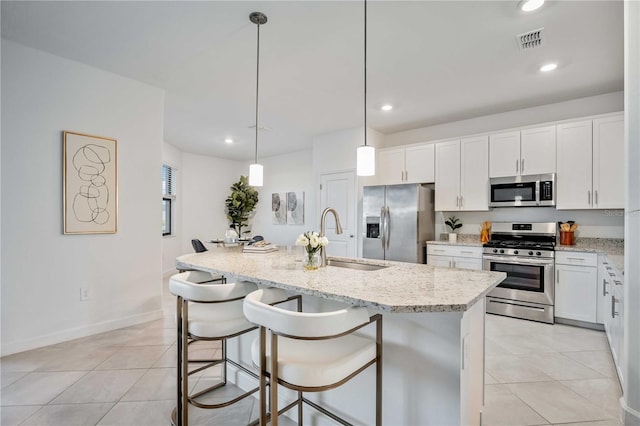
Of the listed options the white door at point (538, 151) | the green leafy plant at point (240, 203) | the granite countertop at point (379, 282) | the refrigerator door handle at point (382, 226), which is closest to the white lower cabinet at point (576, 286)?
the white door at point (538, 151)

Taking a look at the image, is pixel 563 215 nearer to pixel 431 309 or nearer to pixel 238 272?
pixel 431 309

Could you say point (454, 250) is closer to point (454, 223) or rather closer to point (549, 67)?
point (454, 223)

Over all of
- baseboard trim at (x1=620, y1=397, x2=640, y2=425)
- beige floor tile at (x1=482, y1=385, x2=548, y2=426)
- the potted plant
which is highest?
the potted plant

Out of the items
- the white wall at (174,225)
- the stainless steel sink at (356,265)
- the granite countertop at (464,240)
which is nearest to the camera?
the stainless steel sink at (356,265)

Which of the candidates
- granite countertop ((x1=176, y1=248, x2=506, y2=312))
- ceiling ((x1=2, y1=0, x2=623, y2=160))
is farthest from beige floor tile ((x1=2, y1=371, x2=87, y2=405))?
ceiling ((x1=2, y1=0, x2=623, y2=160))

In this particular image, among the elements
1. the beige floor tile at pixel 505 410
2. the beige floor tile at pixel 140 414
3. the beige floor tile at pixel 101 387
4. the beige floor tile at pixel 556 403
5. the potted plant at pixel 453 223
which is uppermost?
the potted plant at pixel 453 223

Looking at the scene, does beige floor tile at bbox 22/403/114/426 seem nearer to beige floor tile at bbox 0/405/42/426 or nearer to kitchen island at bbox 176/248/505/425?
beige floor tile at bbox 0/405/42/426

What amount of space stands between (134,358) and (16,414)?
780mm

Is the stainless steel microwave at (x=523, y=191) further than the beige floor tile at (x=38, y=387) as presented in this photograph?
Yes

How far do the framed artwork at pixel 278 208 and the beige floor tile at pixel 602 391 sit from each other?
5.57 m

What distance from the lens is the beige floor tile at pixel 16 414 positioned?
70.7 inches

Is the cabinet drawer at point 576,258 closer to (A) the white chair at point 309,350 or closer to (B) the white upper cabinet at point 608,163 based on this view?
(B) the white upper cabinet at point 608,163

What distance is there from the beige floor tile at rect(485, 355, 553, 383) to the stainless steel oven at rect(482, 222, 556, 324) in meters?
1.18

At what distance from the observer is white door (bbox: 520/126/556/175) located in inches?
144
